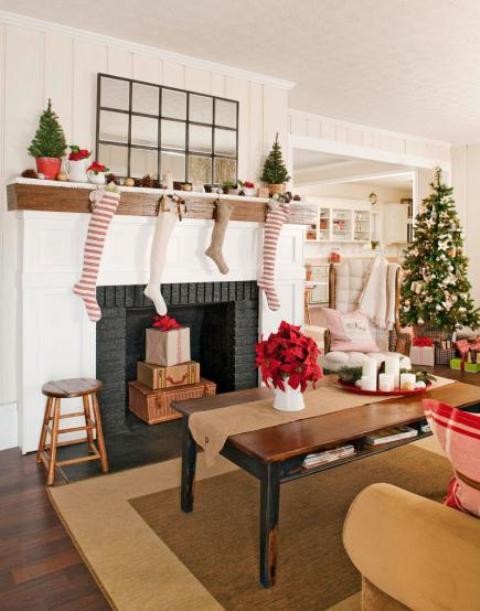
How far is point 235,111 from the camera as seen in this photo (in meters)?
4.40

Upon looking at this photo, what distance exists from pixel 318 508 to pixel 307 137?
393 centimetres

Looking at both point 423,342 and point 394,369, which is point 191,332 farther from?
point 423,342

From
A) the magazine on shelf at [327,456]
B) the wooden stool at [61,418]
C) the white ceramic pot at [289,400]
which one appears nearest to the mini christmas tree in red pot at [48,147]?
the wooden stool at [61,418]

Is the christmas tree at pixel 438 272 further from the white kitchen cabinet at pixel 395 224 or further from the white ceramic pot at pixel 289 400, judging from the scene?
the white kitchen cabinet at pixel 395 224

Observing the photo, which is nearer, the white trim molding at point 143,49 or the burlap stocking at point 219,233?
the white trim molding at point 143,49

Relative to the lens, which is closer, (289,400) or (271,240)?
(289,400)

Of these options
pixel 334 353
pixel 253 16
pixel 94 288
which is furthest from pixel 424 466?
pixel 253 16

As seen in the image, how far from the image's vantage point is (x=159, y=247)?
12.3 ft

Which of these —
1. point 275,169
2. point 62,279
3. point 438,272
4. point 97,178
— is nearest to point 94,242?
point 62,279

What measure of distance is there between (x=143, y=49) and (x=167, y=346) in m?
2.12

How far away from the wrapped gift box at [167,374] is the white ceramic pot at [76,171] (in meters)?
1.45

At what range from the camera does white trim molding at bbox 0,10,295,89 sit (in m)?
3.43

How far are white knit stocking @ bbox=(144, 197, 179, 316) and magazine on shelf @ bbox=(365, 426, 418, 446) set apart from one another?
185 cm

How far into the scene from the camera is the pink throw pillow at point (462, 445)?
1364 mm
